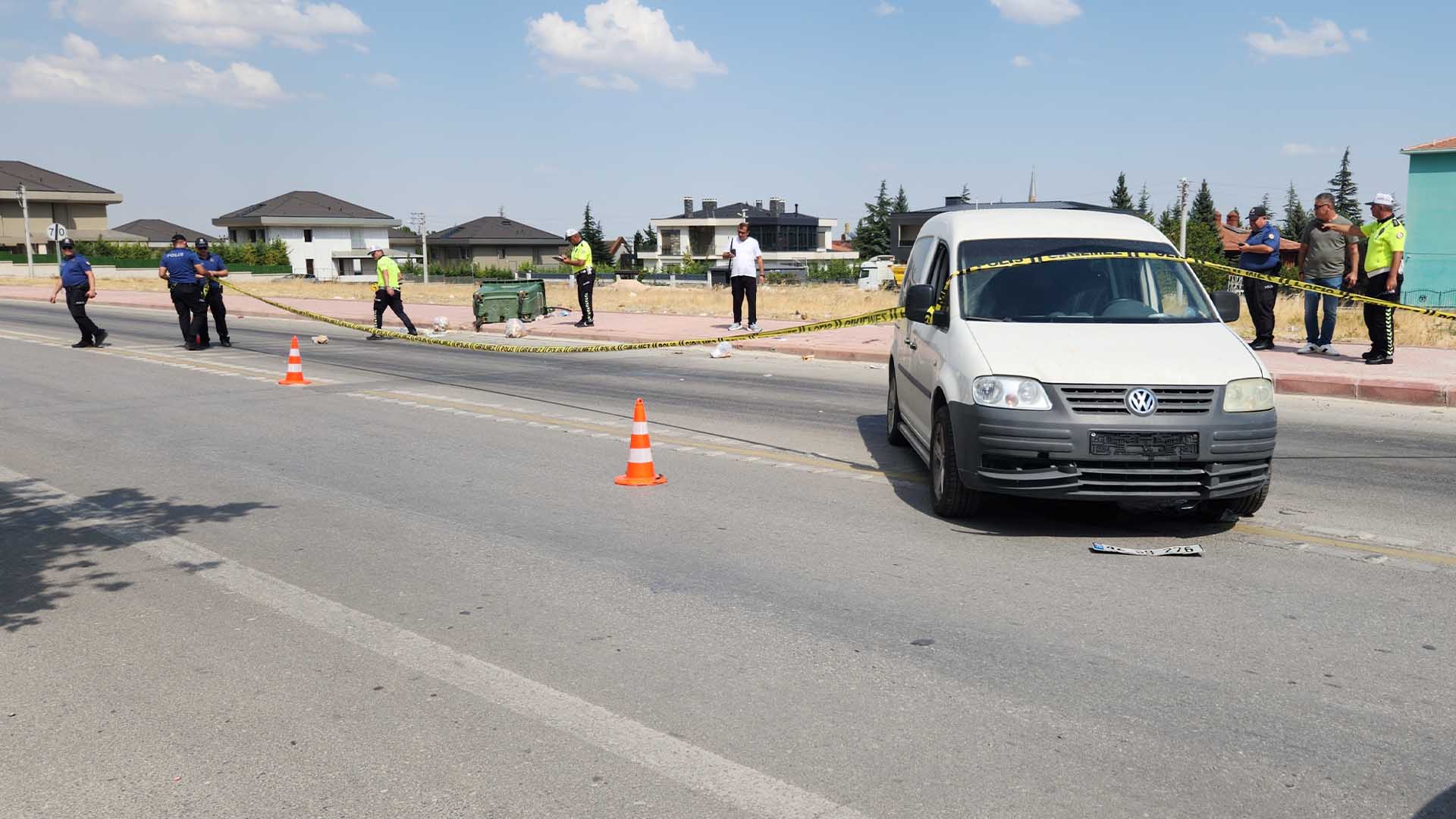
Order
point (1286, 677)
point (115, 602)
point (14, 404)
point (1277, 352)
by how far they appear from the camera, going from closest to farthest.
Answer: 1. point (1286, 677)
2. point (115, 602)
3. point (14, 404)
4. point (1277, 352)

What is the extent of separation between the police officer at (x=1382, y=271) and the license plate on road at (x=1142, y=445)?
32.0ft

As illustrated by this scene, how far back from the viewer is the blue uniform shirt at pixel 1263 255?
1546cm

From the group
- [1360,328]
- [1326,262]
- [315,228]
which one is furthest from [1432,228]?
[315,228]

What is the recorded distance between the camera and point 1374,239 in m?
14.6

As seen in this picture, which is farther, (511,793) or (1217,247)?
(1217,247)

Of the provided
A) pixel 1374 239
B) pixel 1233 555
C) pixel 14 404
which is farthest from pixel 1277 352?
pixel 14 404

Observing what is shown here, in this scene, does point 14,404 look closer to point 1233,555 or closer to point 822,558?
point 822,558

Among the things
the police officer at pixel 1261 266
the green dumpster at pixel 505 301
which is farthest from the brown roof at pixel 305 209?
the police officer at pixel 1261 266

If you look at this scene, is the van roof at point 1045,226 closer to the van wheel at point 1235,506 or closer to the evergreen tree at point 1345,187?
the van wheel at point 1235,506

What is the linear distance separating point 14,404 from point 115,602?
8888mm

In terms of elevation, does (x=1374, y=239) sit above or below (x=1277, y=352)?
above

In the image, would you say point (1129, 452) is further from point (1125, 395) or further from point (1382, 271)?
point (1382, 271)

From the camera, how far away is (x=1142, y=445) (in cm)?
650

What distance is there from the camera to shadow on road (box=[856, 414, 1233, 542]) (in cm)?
700
